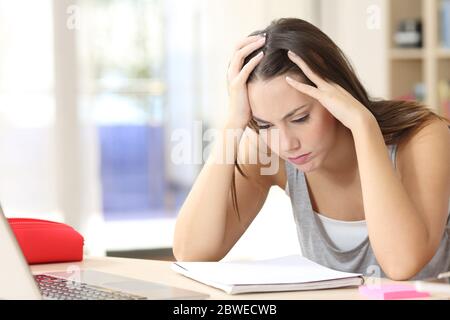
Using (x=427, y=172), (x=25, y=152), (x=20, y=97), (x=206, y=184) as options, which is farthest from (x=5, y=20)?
(x=427, y=172)

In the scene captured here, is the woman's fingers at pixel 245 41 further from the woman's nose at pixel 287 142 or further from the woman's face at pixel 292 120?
the woman's nose at pixel 287 142

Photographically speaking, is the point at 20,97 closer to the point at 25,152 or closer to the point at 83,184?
the point at 25,152

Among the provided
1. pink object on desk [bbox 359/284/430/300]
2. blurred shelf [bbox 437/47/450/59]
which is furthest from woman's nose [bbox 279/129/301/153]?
blurred shelf [bbox 437/47/450/59]

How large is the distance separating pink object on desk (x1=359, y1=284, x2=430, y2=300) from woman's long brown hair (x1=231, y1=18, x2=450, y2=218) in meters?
0.41

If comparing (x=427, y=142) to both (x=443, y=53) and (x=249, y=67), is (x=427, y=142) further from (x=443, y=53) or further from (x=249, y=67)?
(x=443, y=53)

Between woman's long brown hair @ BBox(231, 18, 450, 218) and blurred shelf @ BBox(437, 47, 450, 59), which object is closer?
woman's long brown hair @ BBox(231, 18, 450, 218)

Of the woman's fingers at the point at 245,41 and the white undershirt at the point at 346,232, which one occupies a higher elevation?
the woman's fingers at the point at 245,41

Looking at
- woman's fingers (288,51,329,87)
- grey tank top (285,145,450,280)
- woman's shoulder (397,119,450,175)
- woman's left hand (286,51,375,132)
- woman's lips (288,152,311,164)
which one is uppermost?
woman's fingers (288,51,329,87)

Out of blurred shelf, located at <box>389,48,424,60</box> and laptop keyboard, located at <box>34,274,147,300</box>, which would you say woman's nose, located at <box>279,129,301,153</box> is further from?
blurred shelf, located at <box>389,48,424,60</box>

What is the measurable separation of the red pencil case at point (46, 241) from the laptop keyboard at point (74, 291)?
7.1 inches

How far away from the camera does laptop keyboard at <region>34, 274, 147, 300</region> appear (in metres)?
1.00

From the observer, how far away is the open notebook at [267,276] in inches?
41.6

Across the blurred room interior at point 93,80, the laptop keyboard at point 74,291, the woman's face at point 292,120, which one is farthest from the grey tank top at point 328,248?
the blurred room interior at point 93,80

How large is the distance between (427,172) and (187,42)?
4.16 meters
